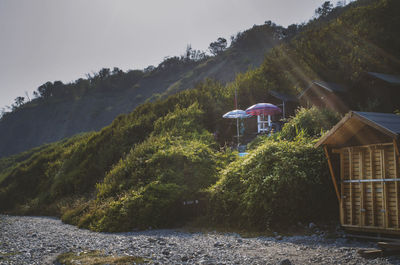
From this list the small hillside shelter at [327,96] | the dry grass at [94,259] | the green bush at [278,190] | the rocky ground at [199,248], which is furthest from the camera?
the small hillside shelter at [327,96]

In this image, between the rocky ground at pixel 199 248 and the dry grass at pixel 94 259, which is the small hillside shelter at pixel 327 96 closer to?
the rocky ground at pixel 199 248

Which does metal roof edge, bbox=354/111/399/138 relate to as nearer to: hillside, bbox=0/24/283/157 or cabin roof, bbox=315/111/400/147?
cabin roof, bbox=315/111/400/147

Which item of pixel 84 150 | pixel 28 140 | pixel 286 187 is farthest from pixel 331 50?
pixel 28 140

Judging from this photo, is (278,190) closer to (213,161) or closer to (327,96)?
(213,161)

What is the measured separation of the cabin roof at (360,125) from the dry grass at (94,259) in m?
4.99

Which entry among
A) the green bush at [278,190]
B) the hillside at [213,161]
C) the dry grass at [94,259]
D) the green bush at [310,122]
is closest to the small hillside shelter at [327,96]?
the hillside at [213,161]

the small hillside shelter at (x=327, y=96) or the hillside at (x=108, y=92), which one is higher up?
the hillside at (x=108, y=92)

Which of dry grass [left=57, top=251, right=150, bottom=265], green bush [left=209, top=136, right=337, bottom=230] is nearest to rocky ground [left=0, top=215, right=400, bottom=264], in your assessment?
dry grass [left=57, top=251, right=150, bottom=265]

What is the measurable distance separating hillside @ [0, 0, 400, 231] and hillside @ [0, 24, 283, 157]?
43370 mm

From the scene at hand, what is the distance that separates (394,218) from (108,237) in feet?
24.7

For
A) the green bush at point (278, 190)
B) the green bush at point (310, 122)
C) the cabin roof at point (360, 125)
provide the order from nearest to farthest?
the cabin roof at point (360, 125)
the green bush at point (278, 190)
the green bush at point (310, 122)

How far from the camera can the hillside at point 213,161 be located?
962 centimetres

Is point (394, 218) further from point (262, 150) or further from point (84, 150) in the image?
point (84, 150)

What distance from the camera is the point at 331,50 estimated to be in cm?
2977
